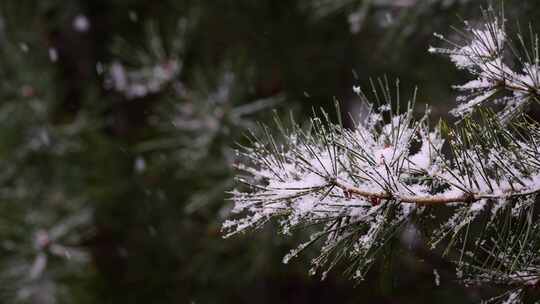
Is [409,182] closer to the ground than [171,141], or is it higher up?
closer to the ground

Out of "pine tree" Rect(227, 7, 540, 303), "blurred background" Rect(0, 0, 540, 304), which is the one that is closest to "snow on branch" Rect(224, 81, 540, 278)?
"pine tree" Rect(227, 7, 540, 303)

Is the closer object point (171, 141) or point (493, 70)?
point (493, 70)

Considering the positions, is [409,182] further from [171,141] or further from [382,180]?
[171,141]

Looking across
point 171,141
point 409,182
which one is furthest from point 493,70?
point 171,141

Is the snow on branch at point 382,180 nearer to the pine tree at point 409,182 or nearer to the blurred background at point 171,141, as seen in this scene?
the pine tree at point 409,182

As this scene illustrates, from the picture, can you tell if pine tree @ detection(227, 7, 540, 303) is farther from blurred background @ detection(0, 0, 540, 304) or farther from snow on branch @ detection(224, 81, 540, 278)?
blurred background @ detection(0, 0, 540, 304)

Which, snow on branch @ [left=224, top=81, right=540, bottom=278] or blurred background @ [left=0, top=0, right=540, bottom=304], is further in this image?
blurred background @ [left=0, top=0, right=540, bottom=304]

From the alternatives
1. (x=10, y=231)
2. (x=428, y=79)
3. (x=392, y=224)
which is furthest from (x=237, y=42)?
(x=392, y=224)

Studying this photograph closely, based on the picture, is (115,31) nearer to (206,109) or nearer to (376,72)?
(206,109)
